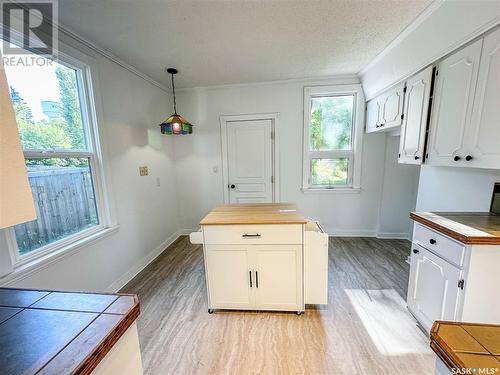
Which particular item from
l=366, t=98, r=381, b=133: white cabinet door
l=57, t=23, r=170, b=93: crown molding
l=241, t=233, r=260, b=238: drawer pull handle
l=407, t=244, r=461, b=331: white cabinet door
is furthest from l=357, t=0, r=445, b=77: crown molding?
l=57, t=23, r=170, b=93: crown molding

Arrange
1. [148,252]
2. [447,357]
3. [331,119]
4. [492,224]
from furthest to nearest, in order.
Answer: [331,119] < [148,252] < [492,224] < [447,357]

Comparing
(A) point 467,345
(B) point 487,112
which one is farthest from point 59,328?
(B) point 487,112

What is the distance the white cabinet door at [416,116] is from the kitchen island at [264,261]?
1299 mm

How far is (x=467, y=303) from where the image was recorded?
125 centimetres

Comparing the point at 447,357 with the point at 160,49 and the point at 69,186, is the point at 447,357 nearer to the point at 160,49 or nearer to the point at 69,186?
the point at 69,186

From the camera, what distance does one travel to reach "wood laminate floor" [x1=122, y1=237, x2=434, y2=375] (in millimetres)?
1407

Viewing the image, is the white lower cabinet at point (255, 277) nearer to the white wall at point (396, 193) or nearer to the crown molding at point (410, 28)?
the crown molding at point (410, 28)

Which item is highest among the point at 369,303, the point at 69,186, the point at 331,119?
the point at 331,119

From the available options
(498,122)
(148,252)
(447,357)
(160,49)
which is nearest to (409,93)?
(498,122)

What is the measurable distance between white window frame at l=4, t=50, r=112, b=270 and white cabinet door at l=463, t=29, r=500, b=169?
10.3ft

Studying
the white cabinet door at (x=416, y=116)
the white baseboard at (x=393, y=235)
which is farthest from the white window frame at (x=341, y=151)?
the white cabinet door at (x=416, y=116)

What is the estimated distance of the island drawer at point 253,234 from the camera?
1694mm

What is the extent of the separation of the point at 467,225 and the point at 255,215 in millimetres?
1477

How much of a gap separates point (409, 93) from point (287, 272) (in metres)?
2.18
